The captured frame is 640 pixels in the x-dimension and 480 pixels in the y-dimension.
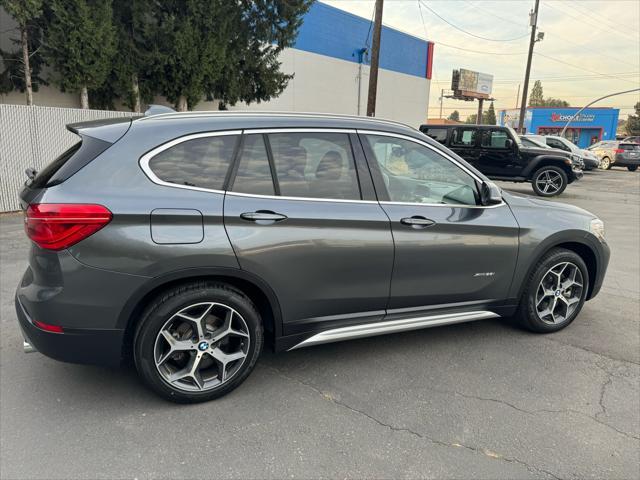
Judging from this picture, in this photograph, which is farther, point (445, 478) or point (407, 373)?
point (407, 373)

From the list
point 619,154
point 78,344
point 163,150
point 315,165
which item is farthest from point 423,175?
point 619,154

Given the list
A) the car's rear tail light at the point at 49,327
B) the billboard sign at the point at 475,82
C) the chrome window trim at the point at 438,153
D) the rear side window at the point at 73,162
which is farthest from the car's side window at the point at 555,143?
the billboard sign at the point at 475,82

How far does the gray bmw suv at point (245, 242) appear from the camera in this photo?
2.53m

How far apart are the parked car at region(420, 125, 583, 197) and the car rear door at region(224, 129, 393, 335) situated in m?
11.9

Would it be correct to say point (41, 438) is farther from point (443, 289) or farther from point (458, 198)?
point (458, 198)

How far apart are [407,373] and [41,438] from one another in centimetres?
230

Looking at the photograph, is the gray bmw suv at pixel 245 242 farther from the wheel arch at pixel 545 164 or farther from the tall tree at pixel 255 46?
the wheel arch at pixel 545 164

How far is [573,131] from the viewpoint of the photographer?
55469 mm

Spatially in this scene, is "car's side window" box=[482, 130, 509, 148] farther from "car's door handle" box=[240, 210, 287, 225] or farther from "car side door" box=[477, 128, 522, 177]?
"car's door handle" box=[240, 210, 287, 225]

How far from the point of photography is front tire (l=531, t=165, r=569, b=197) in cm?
1370

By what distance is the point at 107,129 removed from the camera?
2.74 meters

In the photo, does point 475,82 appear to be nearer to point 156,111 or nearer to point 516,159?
point 516,159

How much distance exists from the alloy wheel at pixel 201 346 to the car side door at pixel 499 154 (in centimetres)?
1278

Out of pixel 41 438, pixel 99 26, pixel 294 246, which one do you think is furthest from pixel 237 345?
pixel 99 26
